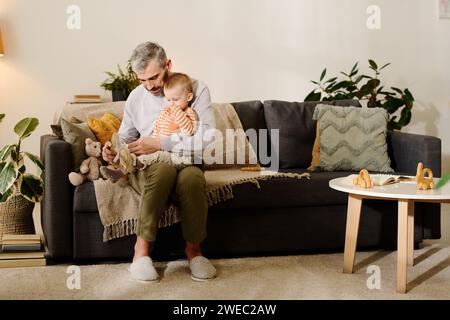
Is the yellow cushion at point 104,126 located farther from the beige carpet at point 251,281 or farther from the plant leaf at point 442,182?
the plant leaf at point 442,182

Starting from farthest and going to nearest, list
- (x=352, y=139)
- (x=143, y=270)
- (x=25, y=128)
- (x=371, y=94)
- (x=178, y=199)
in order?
(x=371, y=94)
(x=352, y=139)
(x=25, y=128)
(x=178, y=199)
(x=143, y=270)

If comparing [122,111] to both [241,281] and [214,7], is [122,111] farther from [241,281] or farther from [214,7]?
[214,7]

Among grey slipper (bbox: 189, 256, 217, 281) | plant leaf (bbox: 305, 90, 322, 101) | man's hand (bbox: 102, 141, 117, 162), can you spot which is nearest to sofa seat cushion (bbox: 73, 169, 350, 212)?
man's hand (bbox: 102, 141, 117, 162)

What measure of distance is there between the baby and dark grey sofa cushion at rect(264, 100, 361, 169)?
814mm

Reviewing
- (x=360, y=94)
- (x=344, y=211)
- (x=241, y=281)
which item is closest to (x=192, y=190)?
(x=241, y=281)

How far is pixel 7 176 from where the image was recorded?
333cm

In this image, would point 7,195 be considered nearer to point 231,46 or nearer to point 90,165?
point 90,165

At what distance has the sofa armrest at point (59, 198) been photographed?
3.04 meters

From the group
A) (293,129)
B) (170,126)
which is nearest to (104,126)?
(170,126)

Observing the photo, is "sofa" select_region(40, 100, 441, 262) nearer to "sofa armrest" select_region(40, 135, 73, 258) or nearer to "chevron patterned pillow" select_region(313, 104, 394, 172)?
"sofa armrest" select_region(40, 135, 73, 258)

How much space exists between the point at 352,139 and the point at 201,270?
121 cm
